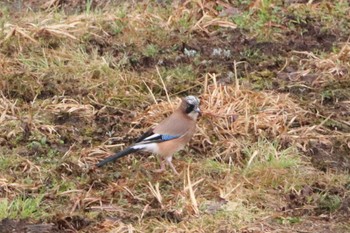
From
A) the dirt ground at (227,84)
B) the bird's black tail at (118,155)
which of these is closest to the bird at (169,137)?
the bird's black tail at (118,155)

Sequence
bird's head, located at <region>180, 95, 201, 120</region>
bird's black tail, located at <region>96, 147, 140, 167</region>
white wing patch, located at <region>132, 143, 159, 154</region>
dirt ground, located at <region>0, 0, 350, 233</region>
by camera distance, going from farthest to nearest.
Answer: bird's head, located at <region>180, 95, 201, 120</region> → white wing patch, located at <region>132, 143, 159, 154</region> → bird's black tail, located at <region>96, 147, 140, 167</region> → dirt ground, located at <region>0, 0, 350, 233</region>

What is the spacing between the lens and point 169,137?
7125 millimetres

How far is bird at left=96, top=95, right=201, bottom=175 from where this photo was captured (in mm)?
6989

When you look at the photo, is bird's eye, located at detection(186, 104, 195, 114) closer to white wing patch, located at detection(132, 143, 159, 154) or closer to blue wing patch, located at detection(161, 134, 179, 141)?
blue wing patch, located at detection(161, 134, 179, 141)

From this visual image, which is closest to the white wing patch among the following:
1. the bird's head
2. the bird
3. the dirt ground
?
the bird

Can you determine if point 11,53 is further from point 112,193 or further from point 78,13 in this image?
point 112,193

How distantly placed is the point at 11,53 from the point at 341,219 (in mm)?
3663

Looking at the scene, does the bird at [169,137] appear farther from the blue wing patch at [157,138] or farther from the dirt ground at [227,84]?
the dirt ground at [227,84]

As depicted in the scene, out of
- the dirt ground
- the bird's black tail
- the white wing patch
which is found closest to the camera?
the dirt ground

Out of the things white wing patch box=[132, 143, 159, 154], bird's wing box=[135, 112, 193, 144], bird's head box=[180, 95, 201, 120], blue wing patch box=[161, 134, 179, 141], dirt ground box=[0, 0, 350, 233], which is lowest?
dirt ground box=[0, 0, 350, 233]

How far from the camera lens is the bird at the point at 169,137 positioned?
22.9 ft

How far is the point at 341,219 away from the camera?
21.1 ft

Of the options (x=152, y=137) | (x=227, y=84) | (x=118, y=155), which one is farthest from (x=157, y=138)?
(x=227, y=84)

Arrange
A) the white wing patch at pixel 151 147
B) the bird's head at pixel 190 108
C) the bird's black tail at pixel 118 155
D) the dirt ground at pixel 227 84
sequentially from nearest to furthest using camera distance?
the dirt ground at pixel 227 84, the bird's black tail at pixel 118 155, the white wing patch at pixel 151 147, the bird's head at pixel 190 108
